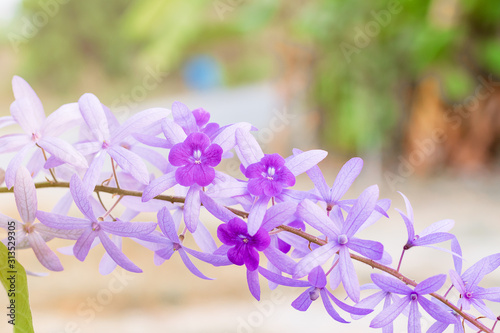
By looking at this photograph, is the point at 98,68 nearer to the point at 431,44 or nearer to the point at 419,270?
the point at 431,44

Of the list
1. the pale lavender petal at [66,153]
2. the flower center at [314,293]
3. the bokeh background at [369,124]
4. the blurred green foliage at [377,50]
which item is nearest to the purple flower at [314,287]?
the flower center at [314,293]

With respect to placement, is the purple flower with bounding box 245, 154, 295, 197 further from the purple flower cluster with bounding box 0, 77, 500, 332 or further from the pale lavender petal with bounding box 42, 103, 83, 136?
the pale lavender petal with bounding box 42, 103, 83, 136

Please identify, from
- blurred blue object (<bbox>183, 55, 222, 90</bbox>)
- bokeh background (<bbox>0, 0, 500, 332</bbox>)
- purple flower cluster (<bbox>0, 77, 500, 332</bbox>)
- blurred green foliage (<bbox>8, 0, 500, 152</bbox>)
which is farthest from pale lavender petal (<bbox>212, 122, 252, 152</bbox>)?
blurred blue object (<bbox>183, 55, 222, 90</bbox>)

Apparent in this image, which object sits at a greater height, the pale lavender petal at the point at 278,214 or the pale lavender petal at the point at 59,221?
the pale lavender petal at the point at 59,221

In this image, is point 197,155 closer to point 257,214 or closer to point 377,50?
point 257,214

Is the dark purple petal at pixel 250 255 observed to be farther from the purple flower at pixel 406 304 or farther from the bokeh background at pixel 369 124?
the bokeh background at pixel 369 124

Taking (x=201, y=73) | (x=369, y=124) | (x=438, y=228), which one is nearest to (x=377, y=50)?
(x=369, y=124)

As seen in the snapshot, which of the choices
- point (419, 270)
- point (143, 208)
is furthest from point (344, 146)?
point (143, 208)
